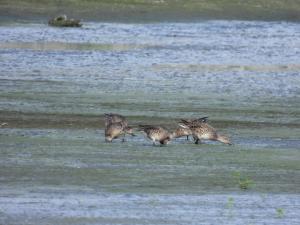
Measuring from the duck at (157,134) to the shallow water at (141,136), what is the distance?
0.15 meters

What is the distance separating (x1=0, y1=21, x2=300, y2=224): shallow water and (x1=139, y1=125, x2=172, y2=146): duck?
0.15 m

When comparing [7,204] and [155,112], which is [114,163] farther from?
[155,112]

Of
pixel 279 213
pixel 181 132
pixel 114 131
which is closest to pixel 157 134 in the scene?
pixel 114 131

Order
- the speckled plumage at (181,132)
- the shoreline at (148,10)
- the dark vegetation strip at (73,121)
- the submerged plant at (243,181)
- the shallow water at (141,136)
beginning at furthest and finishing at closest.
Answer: the shoreline at (148,10) → the dark vegetation strip at (73,121) → the speckled plumage at (181,132) → the submerged plant at (243,181) → the shallow water at (141,136)

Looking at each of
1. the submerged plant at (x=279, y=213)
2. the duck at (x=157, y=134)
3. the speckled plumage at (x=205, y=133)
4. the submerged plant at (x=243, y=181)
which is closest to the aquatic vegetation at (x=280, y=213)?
the submerged plant at (x=279, y=213)

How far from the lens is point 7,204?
10617 millimetres

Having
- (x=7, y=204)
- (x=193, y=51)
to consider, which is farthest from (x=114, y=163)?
(x=193, y=51)

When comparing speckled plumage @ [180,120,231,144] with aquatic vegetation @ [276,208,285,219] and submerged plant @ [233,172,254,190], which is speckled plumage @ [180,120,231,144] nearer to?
submerged plant @ [233,172,254,190]

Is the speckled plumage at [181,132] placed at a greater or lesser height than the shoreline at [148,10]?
lesser

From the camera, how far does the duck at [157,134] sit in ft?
48.0

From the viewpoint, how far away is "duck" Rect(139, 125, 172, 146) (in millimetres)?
14633

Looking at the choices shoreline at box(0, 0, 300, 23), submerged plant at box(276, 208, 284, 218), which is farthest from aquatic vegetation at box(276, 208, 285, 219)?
shoreline at box(0, 0, 300, 23)

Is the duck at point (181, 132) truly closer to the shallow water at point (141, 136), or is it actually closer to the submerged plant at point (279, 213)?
the shallow water at point (141, 136)

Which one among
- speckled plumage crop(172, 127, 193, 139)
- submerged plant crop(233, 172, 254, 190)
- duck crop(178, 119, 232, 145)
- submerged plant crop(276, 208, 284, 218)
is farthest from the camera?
speckled plumage crop(172, 127, 193, 139)
